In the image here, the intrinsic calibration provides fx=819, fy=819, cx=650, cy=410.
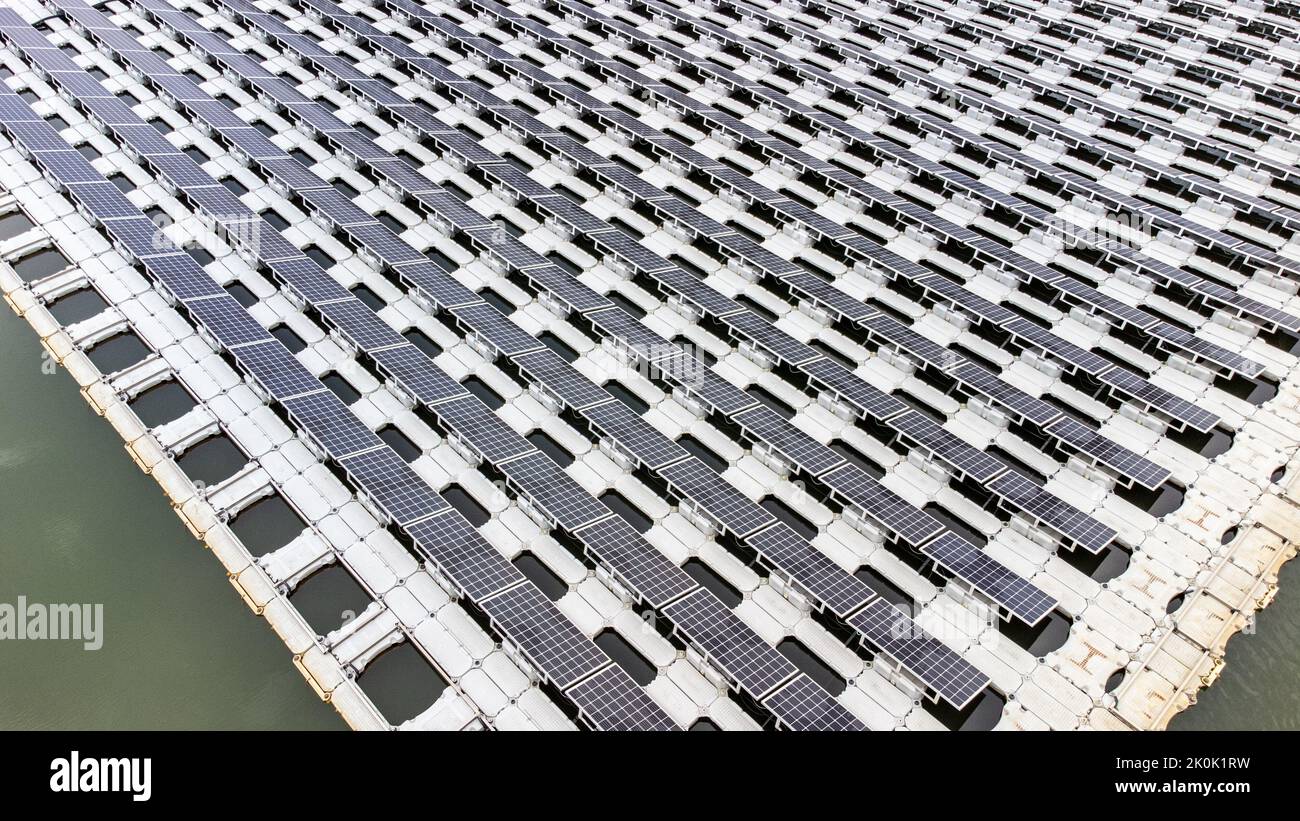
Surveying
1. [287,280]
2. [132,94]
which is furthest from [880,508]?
[132,94]

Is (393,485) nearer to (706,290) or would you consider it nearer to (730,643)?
(730,643)

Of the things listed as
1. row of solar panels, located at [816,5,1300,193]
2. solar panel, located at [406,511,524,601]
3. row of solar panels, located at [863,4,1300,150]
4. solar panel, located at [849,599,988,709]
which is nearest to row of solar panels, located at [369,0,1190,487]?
solar panel, located at [849,599,988,709]

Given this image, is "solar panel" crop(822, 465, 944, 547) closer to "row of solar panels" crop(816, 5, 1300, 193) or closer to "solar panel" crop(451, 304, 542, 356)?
"solar panel" crop(451, 304, 542, 356)

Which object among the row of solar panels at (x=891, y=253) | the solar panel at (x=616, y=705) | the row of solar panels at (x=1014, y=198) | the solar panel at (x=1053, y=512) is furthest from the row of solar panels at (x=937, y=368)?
the solar panel at (x=616, y=705)

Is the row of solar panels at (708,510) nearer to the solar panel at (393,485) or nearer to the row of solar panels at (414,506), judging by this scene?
the row of solar panels at (414,506)
